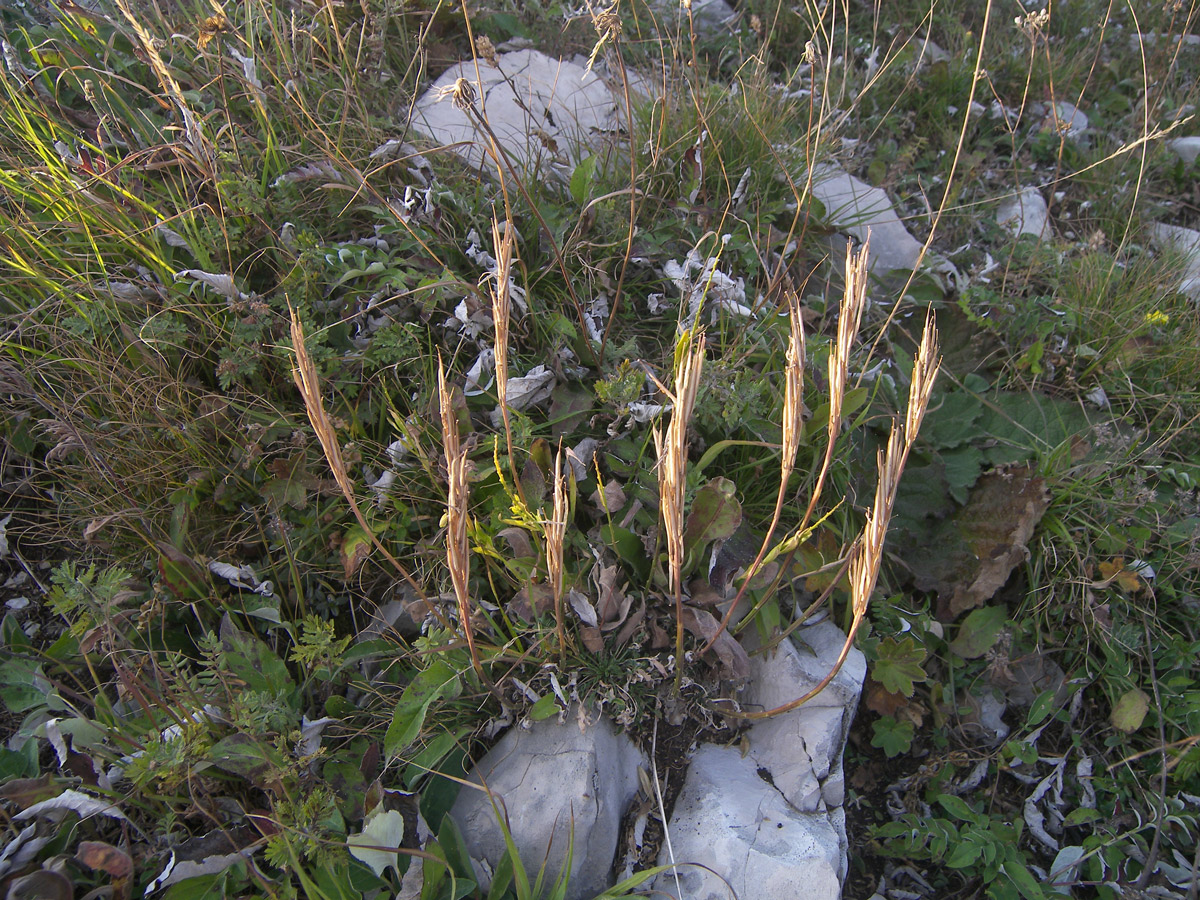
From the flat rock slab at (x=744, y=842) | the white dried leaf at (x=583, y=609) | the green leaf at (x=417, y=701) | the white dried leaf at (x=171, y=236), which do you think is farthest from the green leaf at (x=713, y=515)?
the white dried leaf at (x=171, y=236)

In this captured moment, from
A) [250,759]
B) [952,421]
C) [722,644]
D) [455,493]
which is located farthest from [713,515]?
[250,759]

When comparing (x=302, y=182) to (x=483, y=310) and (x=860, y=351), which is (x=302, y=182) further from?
(x=860, y=351)

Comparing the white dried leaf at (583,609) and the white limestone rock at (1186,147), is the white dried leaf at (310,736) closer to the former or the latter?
the white dried leaf at (583,609)

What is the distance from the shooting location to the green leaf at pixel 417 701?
1721 mm

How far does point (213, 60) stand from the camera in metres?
2.74

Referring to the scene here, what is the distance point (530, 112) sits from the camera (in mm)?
2793

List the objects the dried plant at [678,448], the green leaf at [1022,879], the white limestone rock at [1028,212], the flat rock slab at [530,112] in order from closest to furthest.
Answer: the dried plant at [678,448], the green leaf at [1022,879], the flat rock slab at [530,112], the white limestone rock at [1028,212]

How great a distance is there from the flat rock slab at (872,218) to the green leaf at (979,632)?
1441 millimetres

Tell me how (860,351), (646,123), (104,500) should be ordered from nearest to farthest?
(104,500), (860,351), (646,123)

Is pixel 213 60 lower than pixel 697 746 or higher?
higher

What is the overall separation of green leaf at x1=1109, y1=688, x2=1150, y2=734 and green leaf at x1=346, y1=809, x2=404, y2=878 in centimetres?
201

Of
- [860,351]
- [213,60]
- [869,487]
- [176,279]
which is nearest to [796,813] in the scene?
[869,487]

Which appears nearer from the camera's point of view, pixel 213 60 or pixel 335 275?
pixel 335 275

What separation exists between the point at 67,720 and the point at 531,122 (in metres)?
2.62
